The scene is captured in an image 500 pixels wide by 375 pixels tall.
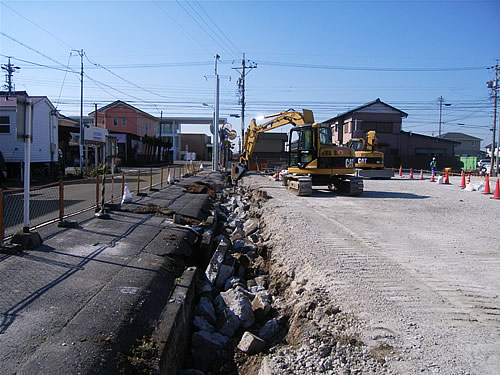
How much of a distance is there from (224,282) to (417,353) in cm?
413

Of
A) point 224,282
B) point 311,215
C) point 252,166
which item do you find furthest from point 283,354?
point 252,166

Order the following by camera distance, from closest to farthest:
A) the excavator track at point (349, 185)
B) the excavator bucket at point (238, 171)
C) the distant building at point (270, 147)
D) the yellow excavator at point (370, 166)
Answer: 1. the excavator track at point (349, 185)
2. the excavator bucket at point (238, 171)
3. the yellow excavator at point (370, 166)
4. the distant building at point (270, 147)

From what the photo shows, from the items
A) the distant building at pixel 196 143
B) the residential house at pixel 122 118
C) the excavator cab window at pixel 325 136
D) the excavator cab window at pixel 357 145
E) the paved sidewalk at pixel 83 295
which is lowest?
the paved sidewalk at pixel 83 295

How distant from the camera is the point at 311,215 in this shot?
37.7 feet

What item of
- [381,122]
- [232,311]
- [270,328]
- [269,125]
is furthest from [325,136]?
[381,122]

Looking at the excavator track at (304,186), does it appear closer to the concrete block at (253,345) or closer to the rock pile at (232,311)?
the rock pile at (232,311)

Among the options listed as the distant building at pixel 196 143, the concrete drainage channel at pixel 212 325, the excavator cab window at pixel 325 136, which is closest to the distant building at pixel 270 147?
the excavator cab window at pixel 325 136

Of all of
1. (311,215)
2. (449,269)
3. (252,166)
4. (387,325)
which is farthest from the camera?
(252,166)

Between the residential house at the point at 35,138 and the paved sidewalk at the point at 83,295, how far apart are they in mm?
14082

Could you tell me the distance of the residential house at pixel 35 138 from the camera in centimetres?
2191

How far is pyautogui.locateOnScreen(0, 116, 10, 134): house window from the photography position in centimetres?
2189

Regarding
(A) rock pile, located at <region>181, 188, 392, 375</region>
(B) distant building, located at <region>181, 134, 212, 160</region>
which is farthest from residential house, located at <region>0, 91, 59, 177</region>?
(B) distant building, located at <region>181, 134, 212, 160</region>

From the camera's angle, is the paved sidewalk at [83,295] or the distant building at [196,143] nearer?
the paved sidewalk at [83,295]

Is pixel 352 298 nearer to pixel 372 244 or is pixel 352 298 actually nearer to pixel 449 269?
pixel 449 269
